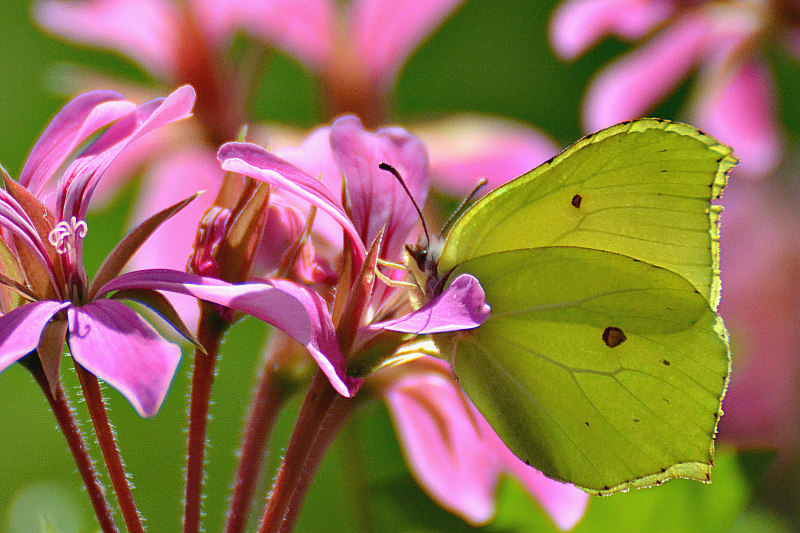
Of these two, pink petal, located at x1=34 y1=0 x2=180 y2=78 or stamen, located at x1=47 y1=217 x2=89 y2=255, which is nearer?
stamen, located at x1=47 y1=217 x2=89 y2=255

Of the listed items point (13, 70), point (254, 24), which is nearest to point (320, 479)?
point (254, 24)

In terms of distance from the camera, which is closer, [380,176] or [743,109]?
[380,176]

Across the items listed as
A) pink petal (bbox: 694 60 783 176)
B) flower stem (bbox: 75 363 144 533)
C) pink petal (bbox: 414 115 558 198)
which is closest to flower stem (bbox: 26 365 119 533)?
flower stem (bbox: 75 363 144 533)

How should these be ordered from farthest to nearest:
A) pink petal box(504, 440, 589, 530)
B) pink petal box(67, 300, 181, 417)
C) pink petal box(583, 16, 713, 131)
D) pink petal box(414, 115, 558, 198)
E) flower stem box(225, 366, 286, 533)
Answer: pink petal box(583, 16, 713, 131)
pink petal box(414, 115, 558, 198)
pink petal box(504, 440, 589, 530)
flower stem box(225, 366, 286, 533)
pink petal box(67, 300, 181, 417)

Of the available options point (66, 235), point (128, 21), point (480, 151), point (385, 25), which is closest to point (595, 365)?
point (66, 235)

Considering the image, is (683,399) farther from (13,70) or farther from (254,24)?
(13,70)

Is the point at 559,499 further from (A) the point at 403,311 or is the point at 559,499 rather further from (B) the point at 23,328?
(B) the point at 23,328

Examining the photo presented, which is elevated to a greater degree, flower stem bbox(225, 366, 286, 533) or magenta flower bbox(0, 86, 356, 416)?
magenta flower bbox(0, 86, 356, 416)

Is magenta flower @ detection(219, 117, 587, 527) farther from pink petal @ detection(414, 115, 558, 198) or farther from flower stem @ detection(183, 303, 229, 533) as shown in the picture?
pink petal @ detection(414, 115, 558, 198)
